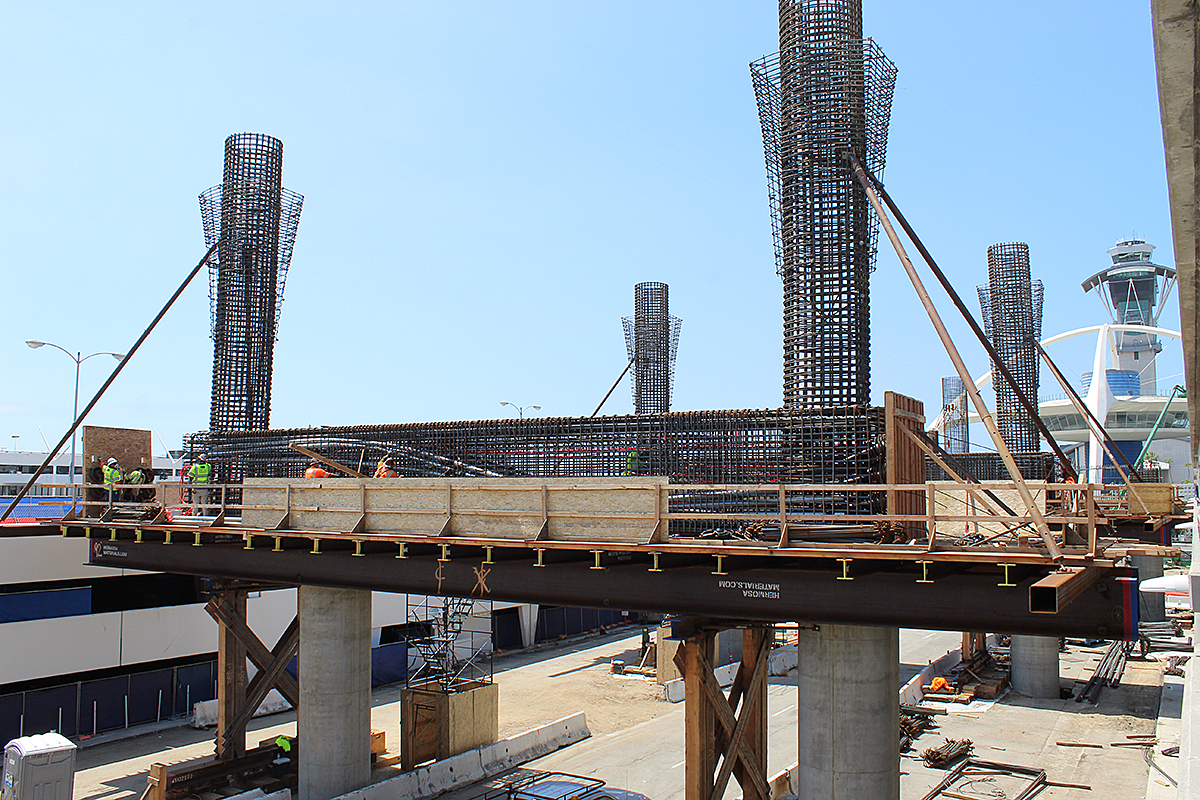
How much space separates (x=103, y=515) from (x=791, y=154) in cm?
2148

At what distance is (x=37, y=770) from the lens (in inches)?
635

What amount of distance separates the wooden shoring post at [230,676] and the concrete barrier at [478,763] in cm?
381

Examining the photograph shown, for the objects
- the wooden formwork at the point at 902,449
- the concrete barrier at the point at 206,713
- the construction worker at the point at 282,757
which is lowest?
the concrete barrier at the point at 206,713

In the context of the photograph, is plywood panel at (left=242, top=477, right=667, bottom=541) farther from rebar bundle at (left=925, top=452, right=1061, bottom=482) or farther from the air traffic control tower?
the air traffic control tower

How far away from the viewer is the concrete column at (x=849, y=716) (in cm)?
1308

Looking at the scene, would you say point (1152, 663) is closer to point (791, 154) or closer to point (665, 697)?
point (665, 697)

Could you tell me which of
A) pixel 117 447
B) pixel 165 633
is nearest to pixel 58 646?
pixel 165 633

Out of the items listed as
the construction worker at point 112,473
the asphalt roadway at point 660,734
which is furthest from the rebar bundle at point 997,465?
the construction worker at point 112,473

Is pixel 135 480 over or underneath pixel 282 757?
over

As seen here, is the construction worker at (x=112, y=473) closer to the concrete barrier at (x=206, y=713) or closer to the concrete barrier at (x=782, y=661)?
the concrete barrier at (x=206, y=713)

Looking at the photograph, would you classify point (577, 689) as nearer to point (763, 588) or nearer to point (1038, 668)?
point (1038, 668)

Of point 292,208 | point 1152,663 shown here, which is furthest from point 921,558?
point 292,208

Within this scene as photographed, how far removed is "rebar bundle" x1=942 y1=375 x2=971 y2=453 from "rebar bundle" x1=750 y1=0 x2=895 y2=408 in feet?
166

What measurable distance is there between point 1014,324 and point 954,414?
32706mm
